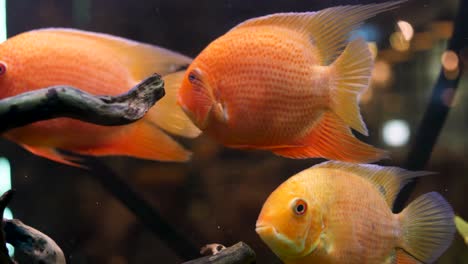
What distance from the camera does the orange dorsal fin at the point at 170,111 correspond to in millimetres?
1717

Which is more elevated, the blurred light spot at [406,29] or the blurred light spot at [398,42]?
the blurred light spot at [406,29]

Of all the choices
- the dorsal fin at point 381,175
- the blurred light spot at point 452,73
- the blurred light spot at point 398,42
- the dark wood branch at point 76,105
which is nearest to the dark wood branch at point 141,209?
the dorsal fin at point 381,175

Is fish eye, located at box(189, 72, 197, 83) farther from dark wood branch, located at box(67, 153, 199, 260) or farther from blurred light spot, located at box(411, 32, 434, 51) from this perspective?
blurred light spot, located at box(411, 32, 434, 51)

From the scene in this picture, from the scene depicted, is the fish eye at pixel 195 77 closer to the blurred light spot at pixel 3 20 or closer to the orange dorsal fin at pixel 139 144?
the orange dorsal fin at pixel 139 144

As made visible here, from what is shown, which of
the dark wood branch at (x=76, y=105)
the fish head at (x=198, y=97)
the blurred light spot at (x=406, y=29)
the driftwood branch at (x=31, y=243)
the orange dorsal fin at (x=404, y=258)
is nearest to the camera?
the dark wood branch at (x=76, y=105)

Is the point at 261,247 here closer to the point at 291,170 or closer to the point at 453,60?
the point at 291,170

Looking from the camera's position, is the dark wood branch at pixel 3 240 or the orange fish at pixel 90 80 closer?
the dark wood branch at pixel 3 240

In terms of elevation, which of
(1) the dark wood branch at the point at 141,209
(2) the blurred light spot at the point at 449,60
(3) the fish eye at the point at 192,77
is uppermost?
(2) the blurred light spot at the point at 449,60

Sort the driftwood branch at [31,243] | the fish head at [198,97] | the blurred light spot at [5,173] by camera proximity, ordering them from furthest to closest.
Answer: the blurred light spot at [5,173], the fish head at [198,97], the driftwood branch at [31,243]

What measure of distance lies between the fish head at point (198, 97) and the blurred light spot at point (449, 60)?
111cm

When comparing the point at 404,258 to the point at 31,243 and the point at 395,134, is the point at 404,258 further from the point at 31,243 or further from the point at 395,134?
the point at 31,243

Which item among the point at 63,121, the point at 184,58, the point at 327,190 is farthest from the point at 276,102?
the point at 63,121

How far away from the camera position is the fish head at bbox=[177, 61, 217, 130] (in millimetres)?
1483

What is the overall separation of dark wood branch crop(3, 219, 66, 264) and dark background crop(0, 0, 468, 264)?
70 cm
